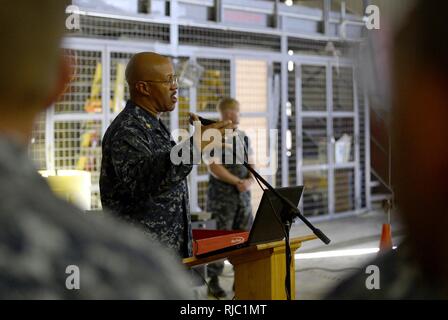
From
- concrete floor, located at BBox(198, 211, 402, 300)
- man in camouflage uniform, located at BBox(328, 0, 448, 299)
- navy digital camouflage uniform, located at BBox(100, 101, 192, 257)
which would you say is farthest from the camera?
concrete floor, located at BBox(198, 211, 402, 300)

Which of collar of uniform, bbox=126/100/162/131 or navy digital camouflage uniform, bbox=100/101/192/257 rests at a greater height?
collar of uniform, bbox=126/100/162/131

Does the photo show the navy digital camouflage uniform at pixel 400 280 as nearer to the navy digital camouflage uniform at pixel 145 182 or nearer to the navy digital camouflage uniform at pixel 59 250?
the navy digital camouflage uniform at pixel 59 250

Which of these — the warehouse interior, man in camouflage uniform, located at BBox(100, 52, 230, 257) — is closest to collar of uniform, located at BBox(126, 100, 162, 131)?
man in camouflage uniform, located at BBox(100, 52, 230, 257)

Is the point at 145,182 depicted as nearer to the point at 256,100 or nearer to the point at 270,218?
the point at 270,218

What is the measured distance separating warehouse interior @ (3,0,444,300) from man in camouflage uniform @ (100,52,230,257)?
2214 mm

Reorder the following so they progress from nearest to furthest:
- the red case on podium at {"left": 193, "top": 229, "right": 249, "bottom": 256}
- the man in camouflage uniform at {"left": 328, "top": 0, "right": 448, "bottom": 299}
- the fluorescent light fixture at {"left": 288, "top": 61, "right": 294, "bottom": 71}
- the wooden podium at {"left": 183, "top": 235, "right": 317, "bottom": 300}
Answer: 1. the man in camouflage uniform at {"left": 328, "top": 0, "right": 448, "bottom": 299}
2. the red case on podium at {"left": 193, "top": 229, "right": 249, "bottom": 256}
3. the wooden podium at {"left": 183, "top": 235, "right": 317, "bottom": 300}
4. the fluorescent light fixture at {"left": 288, "top": 61, "right": 294, "bottom": 71}

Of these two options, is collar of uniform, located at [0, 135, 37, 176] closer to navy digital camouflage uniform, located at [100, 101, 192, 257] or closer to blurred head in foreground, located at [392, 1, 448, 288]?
blurred head in foreground, located at [392, 1, 448, 288]

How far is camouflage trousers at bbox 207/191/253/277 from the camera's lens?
546 centimetres

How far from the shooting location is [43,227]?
0.43 meters

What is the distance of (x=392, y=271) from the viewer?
23.0 inches

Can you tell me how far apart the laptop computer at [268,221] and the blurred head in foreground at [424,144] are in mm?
2256

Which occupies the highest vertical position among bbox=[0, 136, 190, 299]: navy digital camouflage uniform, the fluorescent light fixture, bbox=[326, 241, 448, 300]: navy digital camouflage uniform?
the fluorescent light fixture

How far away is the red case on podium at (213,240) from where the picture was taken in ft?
9.87
